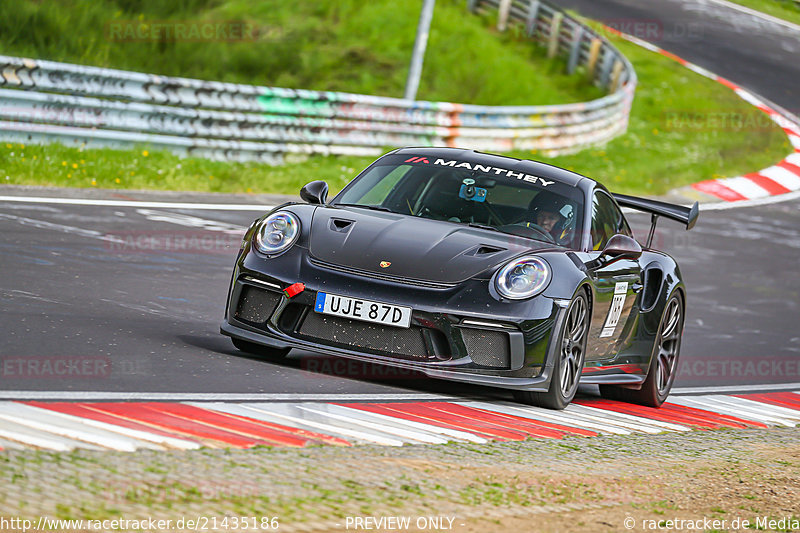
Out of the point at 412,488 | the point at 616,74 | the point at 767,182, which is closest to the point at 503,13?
the point at 616,74

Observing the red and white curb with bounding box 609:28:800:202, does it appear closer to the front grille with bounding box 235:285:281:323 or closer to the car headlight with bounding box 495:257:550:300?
the car headlight with bounding box 495:257:550:300

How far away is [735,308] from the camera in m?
13.2

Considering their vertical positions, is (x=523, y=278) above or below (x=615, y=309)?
above

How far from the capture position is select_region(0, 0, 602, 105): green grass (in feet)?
68.5

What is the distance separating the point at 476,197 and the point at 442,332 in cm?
149

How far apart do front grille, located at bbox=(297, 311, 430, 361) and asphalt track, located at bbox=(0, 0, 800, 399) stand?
0.78 feet

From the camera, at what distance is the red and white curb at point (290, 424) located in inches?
196

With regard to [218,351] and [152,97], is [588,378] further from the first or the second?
[152,97]

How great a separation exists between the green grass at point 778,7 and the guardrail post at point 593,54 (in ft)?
38.4

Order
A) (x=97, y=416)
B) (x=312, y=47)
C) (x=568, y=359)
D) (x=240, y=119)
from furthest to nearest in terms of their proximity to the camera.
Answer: (x=312, y=47) < (x=240, y=119) < (x=568, y=359) < (x=97, y=416)

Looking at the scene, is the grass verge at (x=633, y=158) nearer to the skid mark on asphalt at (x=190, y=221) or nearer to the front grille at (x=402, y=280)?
the skid mark on asphalt at (x=190, y=221)

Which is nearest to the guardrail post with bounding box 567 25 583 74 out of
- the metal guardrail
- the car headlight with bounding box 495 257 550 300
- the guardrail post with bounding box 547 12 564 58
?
the guardrail post with bounding box 547 12 564 58

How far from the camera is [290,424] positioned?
5.68 metres

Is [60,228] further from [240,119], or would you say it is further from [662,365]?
[240,119]
